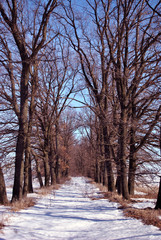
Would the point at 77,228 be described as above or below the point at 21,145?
below

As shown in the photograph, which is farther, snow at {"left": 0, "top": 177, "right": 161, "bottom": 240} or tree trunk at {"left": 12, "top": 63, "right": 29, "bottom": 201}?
tree trunk at {"left": 12, "top": 63, "right": 29, "bottom": 201}

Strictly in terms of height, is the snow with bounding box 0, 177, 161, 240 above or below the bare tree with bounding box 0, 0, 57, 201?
below

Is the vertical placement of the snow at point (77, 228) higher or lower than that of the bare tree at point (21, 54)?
lower

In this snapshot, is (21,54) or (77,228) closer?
(77,228)

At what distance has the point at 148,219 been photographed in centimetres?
543

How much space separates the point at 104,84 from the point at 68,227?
9499mm

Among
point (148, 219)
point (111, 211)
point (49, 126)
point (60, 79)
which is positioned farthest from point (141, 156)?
point (60, 79)

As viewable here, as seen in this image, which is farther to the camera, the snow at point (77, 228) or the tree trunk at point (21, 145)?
the tree trunk at point (21, 145)

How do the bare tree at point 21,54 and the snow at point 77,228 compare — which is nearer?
the snow at point 77,228

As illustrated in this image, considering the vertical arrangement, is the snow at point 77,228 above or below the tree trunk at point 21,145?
below

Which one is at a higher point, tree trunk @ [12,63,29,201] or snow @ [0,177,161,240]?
tree trunk @ [12,63,29,201]

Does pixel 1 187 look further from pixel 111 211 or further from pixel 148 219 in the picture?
pixel 148 219

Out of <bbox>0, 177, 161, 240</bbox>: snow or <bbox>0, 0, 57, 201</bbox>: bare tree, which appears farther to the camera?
<bbox>0, 0, 57, 201</bbox>: bare tree

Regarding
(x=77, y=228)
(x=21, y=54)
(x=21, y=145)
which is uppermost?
(x=21, y=54)
